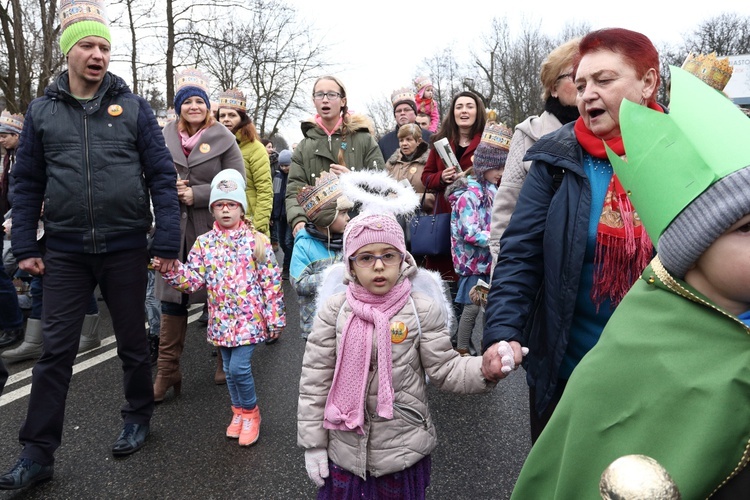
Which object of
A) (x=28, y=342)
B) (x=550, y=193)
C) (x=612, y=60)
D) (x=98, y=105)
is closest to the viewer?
(x=612, y=60)

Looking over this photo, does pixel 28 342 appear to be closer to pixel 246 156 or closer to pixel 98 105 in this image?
pixel 246 156

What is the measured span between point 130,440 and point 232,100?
3234mm

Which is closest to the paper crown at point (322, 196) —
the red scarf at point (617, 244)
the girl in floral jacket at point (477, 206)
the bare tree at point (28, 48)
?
the girl in floral jacket at point (477, 206)

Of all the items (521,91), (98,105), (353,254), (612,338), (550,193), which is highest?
(521,91)

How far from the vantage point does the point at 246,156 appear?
4840 mm

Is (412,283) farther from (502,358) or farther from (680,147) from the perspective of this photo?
(680,147)

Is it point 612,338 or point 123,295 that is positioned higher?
point 612,338

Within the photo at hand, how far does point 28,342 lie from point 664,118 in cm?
519

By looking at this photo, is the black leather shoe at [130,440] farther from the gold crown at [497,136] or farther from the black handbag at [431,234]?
the gold crown at [497,136]

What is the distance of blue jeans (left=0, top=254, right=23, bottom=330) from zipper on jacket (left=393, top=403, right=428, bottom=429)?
14.4ft

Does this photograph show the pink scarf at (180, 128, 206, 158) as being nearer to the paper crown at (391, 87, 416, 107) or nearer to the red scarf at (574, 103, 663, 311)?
the paper crown at (391, 87, 416, 107)

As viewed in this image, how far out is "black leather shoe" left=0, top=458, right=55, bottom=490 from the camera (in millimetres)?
2709

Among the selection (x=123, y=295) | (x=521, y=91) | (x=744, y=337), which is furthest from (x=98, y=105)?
(x=521, y=91)

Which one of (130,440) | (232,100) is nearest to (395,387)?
(130,440)
